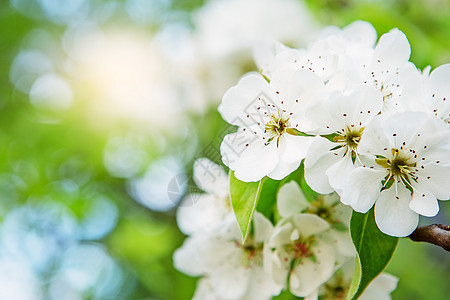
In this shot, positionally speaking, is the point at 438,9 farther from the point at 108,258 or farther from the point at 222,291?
the point at 108,258

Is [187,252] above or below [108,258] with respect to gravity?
above

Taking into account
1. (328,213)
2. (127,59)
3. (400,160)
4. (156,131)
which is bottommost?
(156,131)

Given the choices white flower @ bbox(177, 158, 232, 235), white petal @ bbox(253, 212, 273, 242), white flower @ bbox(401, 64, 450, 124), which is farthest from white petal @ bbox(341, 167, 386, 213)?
white flower @ bbox(177, 158, 232, 235)

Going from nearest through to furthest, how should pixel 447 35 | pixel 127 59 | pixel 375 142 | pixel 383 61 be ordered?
pixel 375 142, pixel 383 61, pixel 447 35, pixel 127 59

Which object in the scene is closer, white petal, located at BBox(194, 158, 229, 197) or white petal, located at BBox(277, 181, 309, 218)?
white petal, located at BBox(277, 181, 309, 218)

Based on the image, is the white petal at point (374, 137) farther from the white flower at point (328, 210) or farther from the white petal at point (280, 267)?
the white petal at point (280, 267)

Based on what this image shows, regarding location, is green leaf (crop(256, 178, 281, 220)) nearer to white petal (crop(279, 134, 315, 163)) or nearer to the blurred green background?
white petal (crop(279, 134, 315, 163))

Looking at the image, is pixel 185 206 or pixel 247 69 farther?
pixel 247 69

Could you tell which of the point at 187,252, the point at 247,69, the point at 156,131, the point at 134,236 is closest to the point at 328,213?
the point at 187,252
